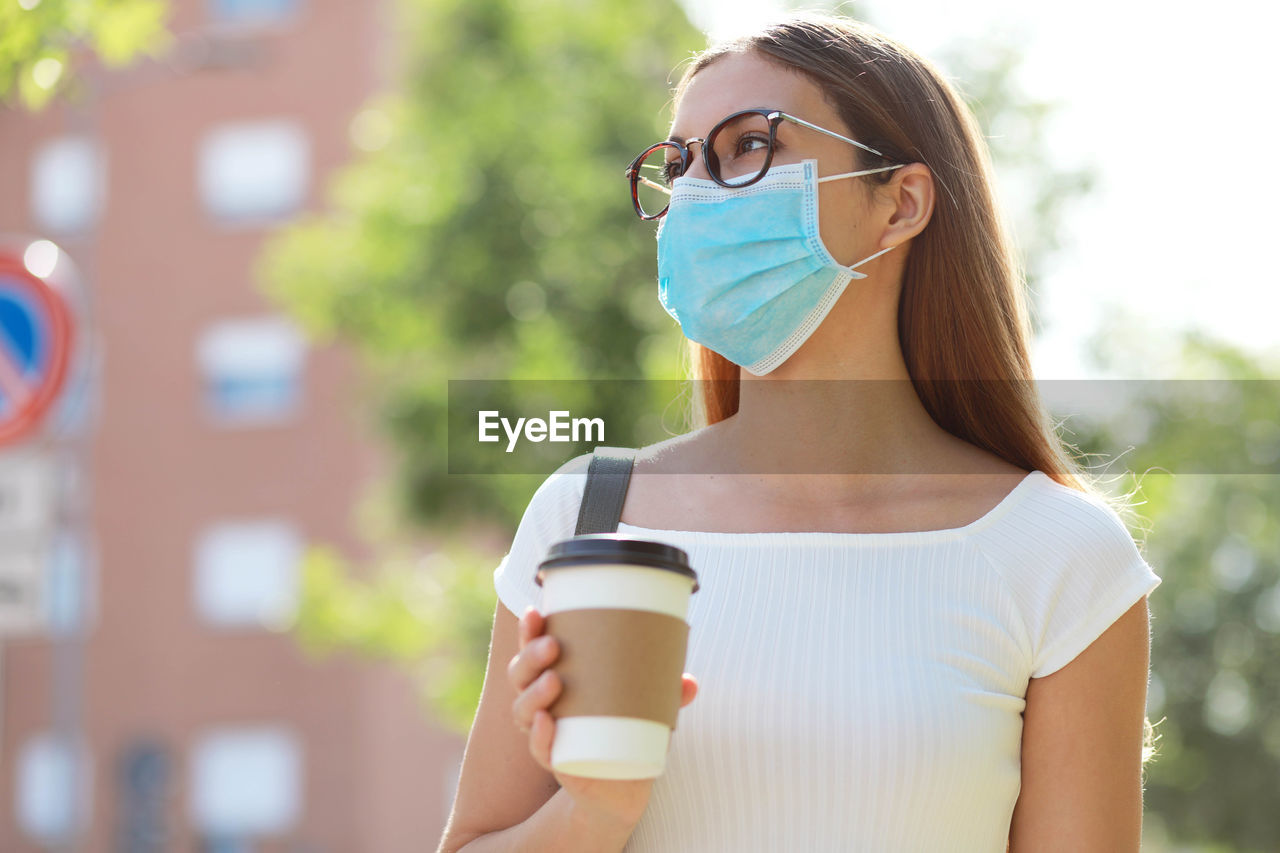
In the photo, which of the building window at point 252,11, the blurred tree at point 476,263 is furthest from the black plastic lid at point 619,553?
the building window at point 252,11

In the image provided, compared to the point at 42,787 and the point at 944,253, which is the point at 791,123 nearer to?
the point at 944,253

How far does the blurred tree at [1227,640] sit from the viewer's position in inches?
833

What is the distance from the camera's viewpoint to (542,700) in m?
1.72

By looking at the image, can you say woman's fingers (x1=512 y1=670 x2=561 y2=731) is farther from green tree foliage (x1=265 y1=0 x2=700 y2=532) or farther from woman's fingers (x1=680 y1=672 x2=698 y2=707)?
green tree foliage (x1=265 y1=0 x2=700 y2=532)

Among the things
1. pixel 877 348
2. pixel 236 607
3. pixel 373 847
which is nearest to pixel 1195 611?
pixel 373 847

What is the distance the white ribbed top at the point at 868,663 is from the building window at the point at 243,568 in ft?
78.4

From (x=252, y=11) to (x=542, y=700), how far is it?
91.3 feet

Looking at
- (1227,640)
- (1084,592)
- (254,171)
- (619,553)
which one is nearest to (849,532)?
(1084,592)

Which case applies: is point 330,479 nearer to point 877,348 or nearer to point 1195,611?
point 1195,611

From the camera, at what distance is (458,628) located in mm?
12938

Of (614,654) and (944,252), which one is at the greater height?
(944,252)

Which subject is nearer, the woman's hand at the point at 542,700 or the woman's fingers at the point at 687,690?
the woman's hand at the point at 542,700

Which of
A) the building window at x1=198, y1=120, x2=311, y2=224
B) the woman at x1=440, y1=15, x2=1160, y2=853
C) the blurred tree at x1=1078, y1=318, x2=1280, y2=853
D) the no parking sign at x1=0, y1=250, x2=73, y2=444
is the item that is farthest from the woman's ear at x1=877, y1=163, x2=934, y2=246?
the building window at x1=198, y1=120, x2=311, y2=224

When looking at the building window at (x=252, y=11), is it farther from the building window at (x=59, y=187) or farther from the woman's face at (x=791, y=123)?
the woman's face at (x=791, y=123)
